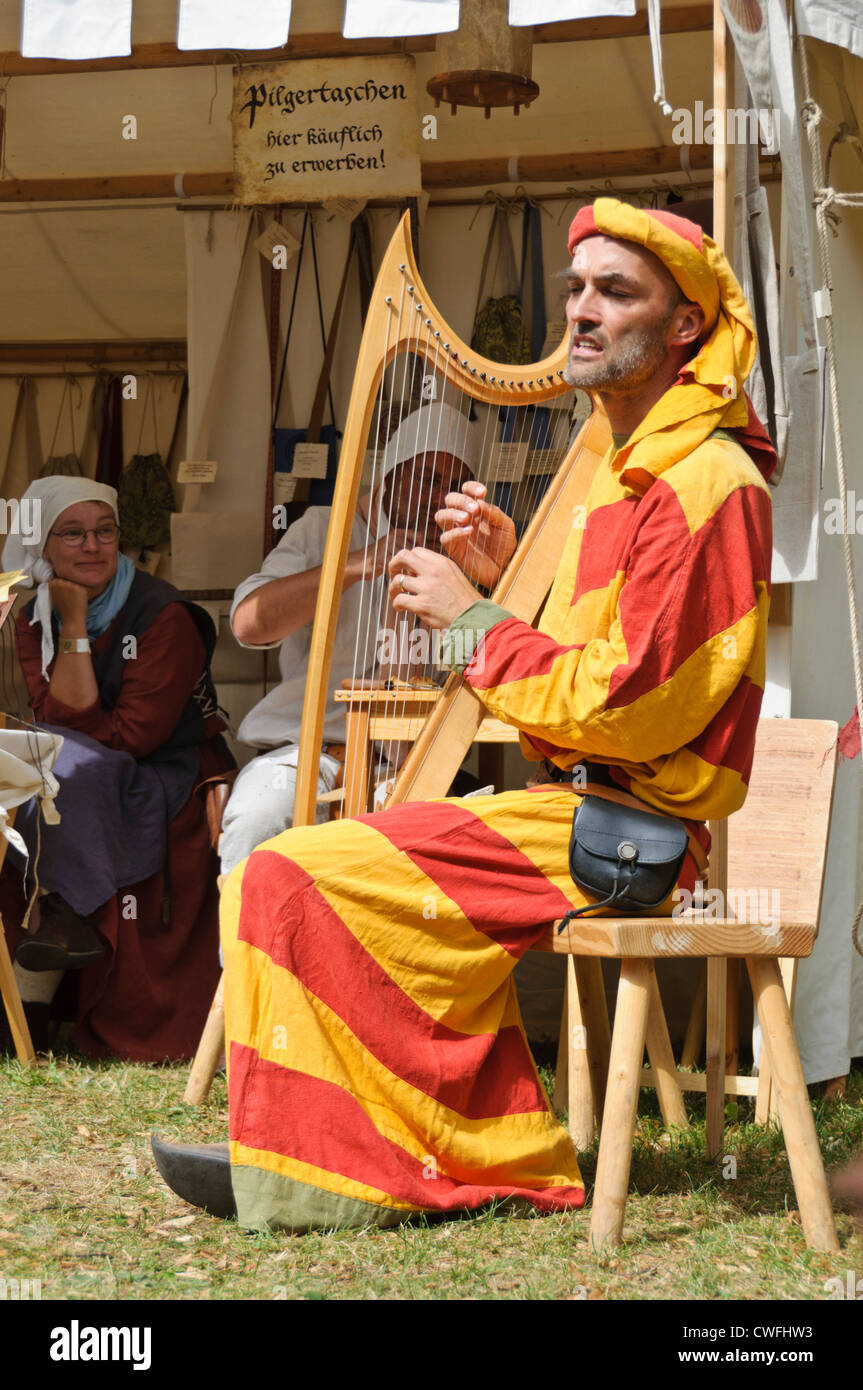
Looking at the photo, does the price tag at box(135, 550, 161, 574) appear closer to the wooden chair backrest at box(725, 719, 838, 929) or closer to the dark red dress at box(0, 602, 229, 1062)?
the dark red dress at box(0, 602, 229, 1062)

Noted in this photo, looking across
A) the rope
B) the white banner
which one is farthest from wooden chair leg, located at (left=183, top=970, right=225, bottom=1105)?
the white banner

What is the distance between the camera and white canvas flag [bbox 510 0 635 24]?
280 cm

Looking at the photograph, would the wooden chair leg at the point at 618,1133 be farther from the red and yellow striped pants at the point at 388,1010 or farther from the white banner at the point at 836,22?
the white banner at the point at 836,22

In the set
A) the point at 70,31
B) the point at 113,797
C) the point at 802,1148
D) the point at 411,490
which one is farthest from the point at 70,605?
the point at 802,1148

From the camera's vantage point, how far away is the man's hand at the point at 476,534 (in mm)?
2699

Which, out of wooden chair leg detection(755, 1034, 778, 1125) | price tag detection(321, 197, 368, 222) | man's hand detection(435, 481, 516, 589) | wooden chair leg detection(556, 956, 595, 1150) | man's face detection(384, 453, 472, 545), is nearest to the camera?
man's hand detection(435, 481, 516, 589)

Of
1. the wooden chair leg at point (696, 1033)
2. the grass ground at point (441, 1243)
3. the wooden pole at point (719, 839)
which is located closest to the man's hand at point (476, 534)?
the wooden pole at point (719, 839)

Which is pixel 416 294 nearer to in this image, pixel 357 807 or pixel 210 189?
pixel 357 807

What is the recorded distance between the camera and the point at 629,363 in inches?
93.2

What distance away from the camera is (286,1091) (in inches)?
87.8

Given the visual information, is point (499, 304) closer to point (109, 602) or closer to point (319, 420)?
point (319, 420)

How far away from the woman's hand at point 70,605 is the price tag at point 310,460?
3.31 ft

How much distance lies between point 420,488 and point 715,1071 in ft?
4.85

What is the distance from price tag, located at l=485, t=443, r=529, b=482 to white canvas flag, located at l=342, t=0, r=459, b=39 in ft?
3.96
